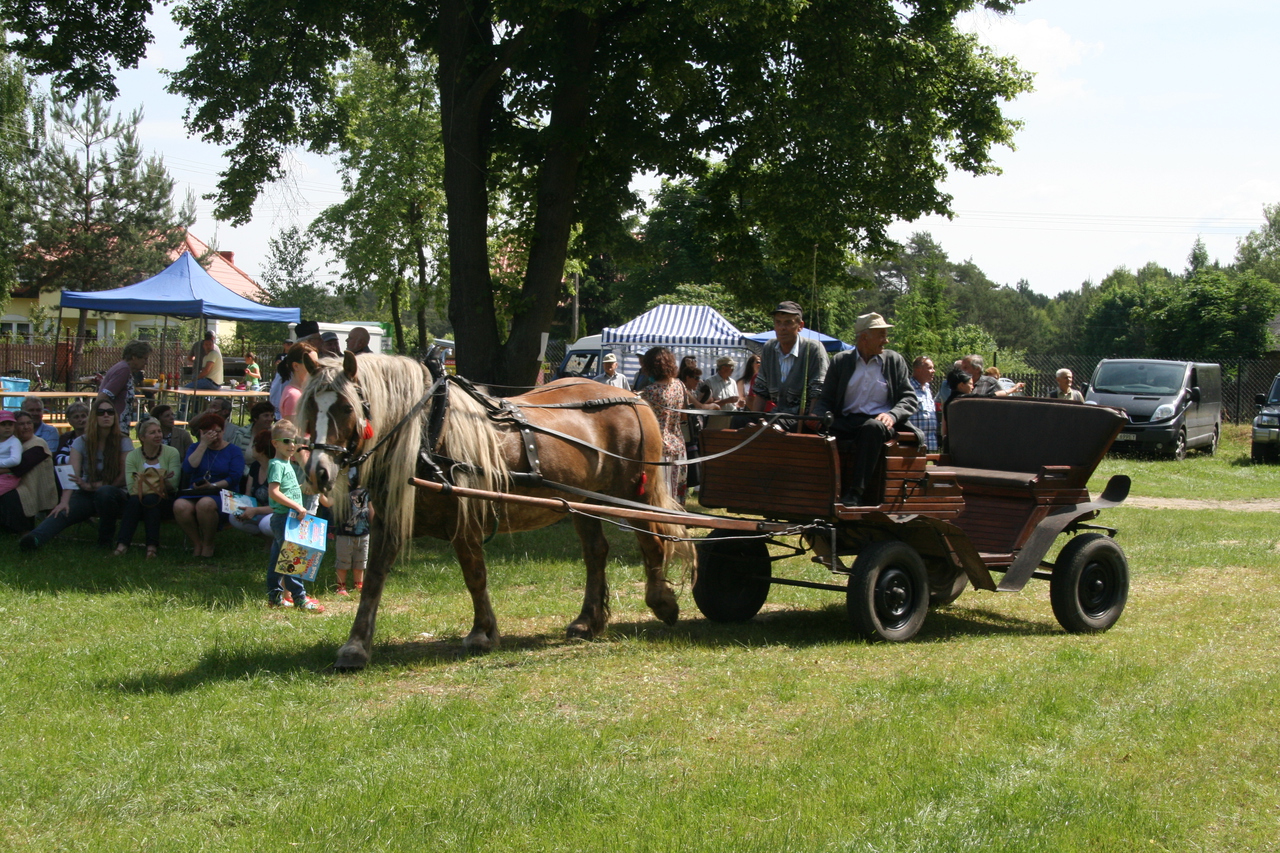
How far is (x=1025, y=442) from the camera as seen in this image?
313 inches

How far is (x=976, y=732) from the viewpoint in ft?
16.0

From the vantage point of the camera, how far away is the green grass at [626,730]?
382 cm

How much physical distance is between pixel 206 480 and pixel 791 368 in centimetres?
563

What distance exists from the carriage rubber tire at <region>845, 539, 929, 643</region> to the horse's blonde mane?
234cm

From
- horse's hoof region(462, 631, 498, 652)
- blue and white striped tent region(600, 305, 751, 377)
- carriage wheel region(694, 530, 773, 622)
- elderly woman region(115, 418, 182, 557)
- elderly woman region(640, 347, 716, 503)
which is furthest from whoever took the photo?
blue and white striped tent region(600, 305, 751, 377)

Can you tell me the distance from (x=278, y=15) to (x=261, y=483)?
549 centimetres

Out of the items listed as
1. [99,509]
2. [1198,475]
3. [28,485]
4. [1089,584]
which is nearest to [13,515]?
[28,485]

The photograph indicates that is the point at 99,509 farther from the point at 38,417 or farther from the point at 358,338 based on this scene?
the point at 358,338

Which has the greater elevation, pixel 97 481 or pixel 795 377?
pixel 795 377

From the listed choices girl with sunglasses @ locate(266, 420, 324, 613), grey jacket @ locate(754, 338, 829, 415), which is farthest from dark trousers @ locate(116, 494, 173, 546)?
grey jacket @ locate(754, 338, 829, 415)

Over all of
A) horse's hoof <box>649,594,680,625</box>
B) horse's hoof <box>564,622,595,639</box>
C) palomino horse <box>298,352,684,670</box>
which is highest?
palomino horse <box>298,352,684,670</box>

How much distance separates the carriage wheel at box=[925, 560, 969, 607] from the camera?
7469 mm

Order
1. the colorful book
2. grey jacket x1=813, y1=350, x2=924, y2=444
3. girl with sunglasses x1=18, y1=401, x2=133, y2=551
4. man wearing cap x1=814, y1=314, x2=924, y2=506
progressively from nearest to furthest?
1. man wearing cap x1=814, y1=314, x2=924, y2=506
2. grey jacket x1=813, y1=350, x2=924, y2=444
3. the colorful book
4. girl with sunglasses x1=18, y1=401, x2=133, y2=551

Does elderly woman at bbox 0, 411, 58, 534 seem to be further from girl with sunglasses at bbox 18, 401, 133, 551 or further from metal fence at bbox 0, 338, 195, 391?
metal fence at bbox 0, 338, 195, 391
